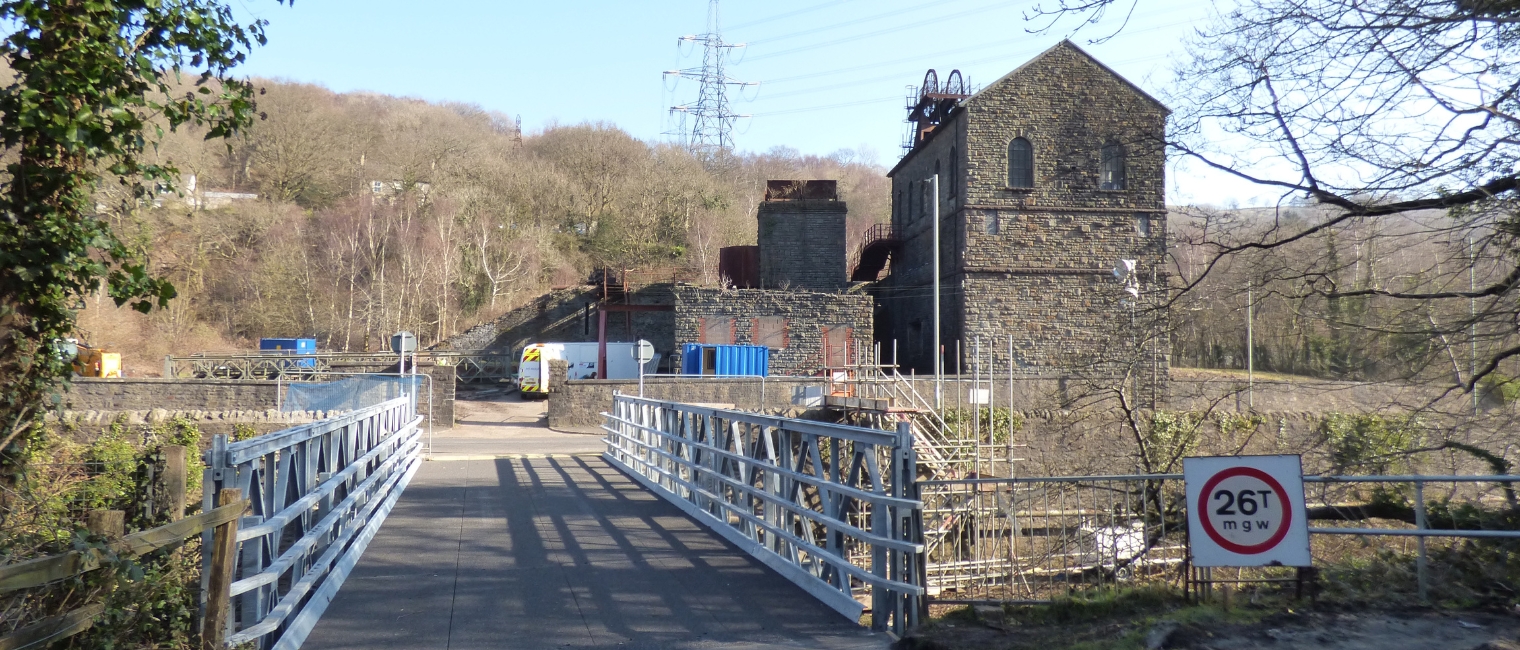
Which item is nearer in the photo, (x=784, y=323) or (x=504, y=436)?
(x=504, y=436)

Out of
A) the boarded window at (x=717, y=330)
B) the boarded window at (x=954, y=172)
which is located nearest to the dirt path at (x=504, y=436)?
the boarded window at (x=717, y=330)

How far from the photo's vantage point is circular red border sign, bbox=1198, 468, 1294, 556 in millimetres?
6016

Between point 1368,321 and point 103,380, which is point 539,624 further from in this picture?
point 103,380

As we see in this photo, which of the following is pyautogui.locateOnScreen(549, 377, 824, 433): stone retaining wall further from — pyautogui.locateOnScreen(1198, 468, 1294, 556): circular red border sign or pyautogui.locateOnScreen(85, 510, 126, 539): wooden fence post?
pyautogui.locateOnScreen(85, 510, 126, 539): wooden fence post

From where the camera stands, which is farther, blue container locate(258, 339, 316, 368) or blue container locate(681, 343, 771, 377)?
blue container locate(258, 339, 316, 368)

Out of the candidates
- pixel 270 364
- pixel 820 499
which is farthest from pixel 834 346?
pixel 820 499

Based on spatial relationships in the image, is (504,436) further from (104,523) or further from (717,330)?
(104,523)

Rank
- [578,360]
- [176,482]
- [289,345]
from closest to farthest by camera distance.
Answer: [176,482]
[578,360]
[289,345]

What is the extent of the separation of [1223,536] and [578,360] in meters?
41.7

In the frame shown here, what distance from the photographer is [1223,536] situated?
20.1 feet

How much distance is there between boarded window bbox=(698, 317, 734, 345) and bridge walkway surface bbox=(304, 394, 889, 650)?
29.2 m

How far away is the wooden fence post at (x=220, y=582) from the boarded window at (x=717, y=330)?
124ft

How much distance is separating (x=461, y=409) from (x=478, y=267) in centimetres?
2191

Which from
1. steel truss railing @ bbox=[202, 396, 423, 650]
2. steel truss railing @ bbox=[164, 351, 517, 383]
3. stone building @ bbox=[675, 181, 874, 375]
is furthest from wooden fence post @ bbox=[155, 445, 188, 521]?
stone building @ bbox=[675, 181, 874, 375]
